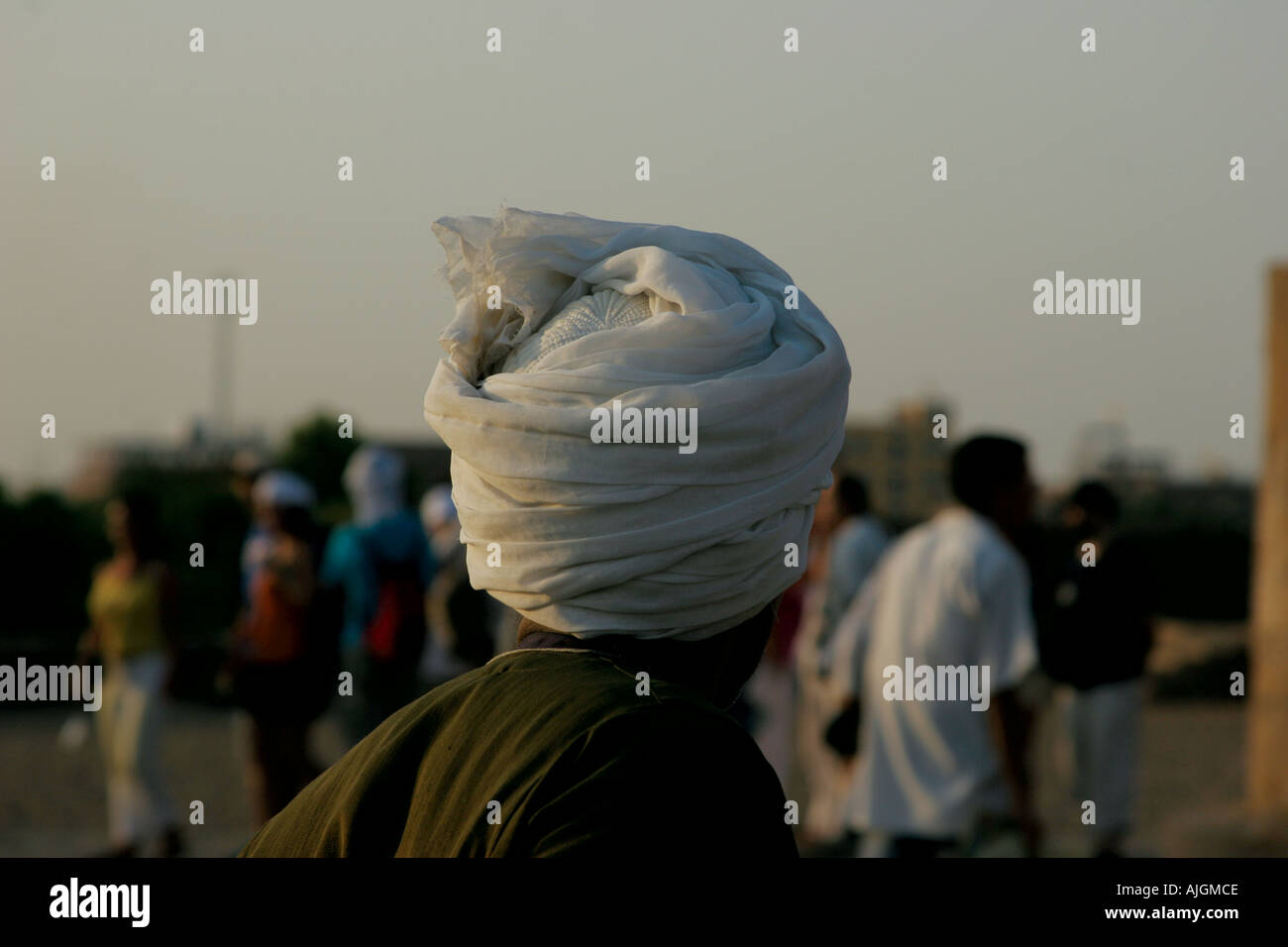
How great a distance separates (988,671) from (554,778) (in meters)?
4.21

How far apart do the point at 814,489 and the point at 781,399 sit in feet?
0.66

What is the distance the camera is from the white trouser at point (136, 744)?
769cm

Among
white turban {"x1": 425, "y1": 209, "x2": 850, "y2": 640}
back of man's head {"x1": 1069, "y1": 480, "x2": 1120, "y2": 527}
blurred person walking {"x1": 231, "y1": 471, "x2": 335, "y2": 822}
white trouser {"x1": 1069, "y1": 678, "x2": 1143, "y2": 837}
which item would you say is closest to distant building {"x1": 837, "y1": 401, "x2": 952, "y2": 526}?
back of man's head {"x1": 1069, "y1": 480, "x2": 1120, "y2": 527}

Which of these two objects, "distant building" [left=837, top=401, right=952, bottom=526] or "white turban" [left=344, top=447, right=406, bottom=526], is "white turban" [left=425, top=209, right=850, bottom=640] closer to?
"white turban" [left=344, top=447, right=406, bottom=526]

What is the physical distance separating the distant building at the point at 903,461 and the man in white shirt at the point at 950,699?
4.97 m

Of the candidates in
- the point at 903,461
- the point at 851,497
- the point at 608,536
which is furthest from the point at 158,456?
the point at 608,536

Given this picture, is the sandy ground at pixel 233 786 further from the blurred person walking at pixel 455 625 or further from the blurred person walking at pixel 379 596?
the blurred person walking at pixel 455 625

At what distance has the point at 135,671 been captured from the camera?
7.88 m

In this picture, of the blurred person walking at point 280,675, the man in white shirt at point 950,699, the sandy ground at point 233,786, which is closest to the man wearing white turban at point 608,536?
the man in white shirt at point 950,699

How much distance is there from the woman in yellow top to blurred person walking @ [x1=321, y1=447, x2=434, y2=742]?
3.22 ft

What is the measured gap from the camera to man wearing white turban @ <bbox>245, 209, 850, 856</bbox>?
5.53 ft

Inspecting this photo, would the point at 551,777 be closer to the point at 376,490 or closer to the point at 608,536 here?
the point at 608,536
